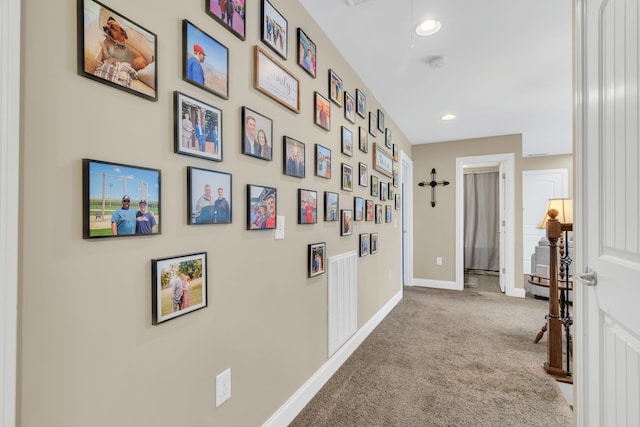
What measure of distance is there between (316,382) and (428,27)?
2.37 m

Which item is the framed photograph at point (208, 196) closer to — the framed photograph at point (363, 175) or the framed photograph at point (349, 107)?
the framed photograph at point (349, 107)

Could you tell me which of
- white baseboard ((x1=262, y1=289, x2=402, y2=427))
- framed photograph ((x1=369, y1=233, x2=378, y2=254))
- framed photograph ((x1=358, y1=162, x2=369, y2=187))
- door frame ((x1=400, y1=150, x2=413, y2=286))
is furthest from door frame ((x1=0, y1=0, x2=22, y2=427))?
door frame ((x1=400, y1=150, x2=413, y2=286))

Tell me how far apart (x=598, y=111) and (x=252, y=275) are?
4.97ft

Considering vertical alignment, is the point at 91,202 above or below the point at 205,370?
above

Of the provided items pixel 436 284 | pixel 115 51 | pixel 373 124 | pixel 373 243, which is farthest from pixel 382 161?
pixel 115 51

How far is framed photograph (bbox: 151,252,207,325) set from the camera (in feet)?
3.13

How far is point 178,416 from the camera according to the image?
1043mm

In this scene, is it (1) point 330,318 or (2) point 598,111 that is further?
(1) point 330,318

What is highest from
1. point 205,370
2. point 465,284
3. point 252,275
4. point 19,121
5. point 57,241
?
point 19,121

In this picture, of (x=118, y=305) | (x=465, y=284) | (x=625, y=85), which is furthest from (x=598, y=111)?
(x=465, y=284)

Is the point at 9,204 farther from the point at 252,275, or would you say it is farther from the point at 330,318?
the point at 330,318

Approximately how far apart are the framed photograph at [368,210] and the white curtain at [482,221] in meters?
4.35

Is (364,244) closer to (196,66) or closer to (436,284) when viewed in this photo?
(196,66)

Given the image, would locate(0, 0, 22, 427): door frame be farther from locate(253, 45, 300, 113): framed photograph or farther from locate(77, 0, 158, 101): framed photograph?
locate(253, 45, 300, 113): framed photograph
